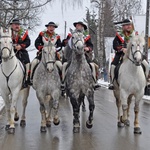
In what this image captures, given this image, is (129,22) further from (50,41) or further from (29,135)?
(29,135)

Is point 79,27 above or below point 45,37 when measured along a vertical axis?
above

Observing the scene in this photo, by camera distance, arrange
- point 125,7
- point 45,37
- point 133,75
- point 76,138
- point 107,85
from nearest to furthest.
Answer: point 76,138 < point 133,75 < point 45,37 < point 107,85 < point 125,7

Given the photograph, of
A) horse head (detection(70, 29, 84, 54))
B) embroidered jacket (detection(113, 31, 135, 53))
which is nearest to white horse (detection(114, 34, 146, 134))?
embroidered jacket (detection(113, 31, 135, 53))

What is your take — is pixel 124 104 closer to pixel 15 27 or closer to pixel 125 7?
pixel 15 27

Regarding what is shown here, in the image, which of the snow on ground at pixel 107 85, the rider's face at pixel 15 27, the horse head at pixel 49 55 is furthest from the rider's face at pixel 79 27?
the snow on ground at pixel 107 85

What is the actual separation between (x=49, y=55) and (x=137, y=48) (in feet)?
7.57

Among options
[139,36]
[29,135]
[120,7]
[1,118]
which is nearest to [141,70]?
[139,36]

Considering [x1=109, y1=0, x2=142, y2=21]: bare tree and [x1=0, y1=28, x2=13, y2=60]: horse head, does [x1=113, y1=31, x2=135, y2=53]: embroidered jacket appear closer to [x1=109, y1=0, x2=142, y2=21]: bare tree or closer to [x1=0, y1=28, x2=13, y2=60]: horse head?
[x1=0, y1=28, x2=13, y2=60]: horse head

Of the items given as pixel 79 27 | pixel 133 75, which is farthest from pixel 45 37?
pixel 133 75

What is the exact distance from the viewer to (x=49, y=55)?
10867 mm

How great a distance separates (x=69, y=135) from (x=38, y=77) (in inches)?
71.9

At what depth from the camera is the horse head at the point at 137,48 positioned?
10.5m

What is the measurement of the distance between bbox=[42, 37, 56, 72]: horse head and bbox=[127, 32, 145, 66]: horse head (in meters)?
2.06

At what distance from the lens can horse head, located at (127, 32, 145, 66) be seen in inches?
412
